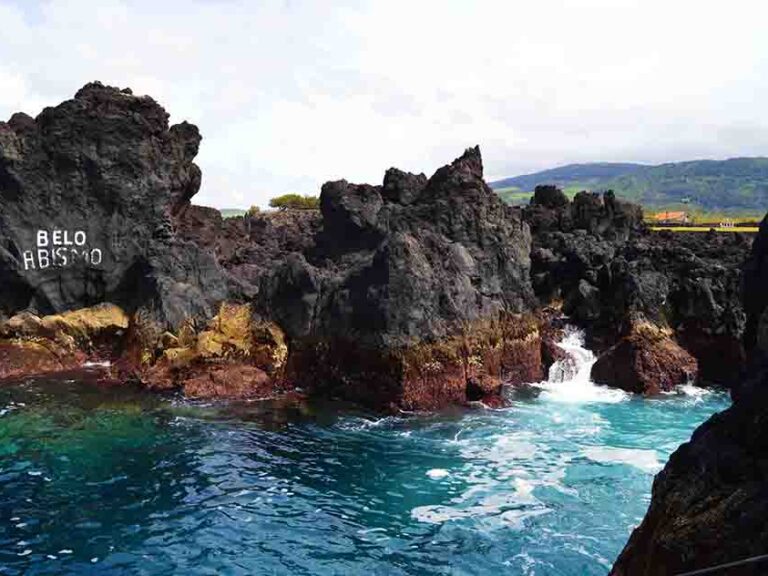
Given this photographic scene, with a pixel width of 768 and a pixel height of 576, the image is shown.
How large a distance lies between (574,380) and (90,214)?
1171 inches

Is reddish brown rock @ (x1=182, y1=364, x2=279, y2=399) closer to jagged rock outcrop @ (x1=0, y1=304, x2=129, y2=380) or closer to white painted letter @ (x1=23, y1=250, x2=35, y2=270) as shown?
jagged rock outcrop @ (x1=0, y1=304, x2=129, y2=380)

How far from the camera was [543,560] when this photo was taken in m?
16.8

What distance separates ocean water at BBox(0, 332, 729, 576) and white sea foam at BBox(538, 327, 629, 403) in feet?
6.22

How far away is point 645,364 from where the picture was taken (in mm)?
36281

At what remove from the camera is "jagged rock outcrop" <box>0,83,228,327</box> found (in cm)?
3800

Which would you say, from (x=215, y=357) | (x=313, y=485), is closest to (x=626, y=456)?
(x=313, y=485)

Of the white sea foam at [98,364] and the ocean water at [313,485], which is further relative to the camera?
the white sea foam at [98,364]

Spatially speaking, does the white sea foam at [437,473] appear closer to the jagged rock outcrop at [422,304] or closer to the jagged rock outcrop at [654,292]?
the jagged rock outcrop at [422,304]

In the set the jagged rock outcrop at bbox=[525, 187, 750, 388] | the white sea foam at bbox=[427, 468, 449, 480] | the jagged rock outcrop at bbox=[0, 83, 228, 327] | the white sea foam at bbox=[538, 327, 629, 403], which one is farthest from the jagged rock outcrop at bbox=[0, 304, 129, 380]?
the jagged rock outcrop at bbox=[525, 187, 750, 388]

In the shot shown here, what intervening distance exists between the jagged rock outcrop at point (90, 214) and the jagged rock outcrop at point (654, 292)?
23136 mm

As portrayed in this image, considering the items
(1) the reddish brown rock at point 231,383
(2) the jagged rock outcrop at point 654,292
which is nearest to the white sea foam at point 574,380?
(2) the jagged rock outcrop at point 654,292

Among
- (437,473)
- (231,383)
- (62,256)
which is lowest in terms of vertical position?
(437,473)

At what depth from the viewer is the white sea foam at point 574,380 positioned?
112ft

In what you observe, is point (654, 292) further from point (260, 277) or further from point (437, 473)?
point (260, 277)
